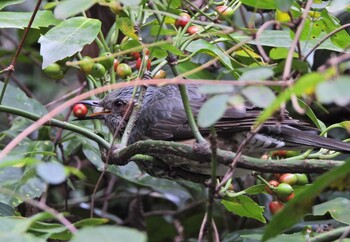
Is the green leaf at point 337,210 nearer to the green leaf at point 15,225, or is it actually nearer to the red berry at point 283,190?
the red berry at point 283,190

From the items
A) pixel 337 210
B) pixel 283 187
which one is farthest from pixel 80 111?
pixel 337 210

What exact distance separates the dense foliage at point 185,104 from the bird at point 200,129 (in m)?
0.07

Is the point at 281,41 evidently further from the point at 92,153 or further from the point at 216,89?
the point at 216,89

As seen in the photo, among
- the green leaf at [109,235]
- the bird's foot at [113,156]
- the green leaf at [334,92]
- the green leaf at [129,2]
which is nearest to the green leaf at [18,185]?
the bird's foot at [113,156]

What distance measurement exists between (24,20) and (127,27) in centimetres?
58

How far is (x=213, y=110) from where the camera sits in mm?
1407

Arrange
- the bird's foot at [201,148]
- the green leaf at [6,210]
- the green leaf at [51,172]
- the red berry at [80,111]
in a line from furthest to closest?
the red berry at [80,111], the green leaf at [6,210], the bird's foot at [201,148], the green leaf at [51,172]

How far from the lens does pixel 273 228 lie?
1697 millimetres

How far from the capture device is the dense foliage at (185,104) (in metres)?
1.49

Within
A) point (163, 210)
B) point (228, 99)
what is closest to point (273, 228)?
point (228, 99)

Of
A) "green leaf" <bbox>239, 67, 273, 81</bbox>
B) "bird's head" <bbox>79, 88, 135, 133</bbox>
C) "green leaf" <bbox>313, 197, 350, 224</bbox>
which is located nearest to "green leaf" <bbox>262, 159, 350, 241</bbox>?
"green leaf" <bbox>239, 67, 273, 81</bbox>

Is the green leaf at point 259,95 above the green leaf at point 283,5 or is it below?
below

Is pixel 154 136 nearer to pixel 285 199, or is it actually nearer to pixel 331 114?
pixel 285 199

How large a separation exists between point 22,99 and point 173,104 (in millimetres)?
865
